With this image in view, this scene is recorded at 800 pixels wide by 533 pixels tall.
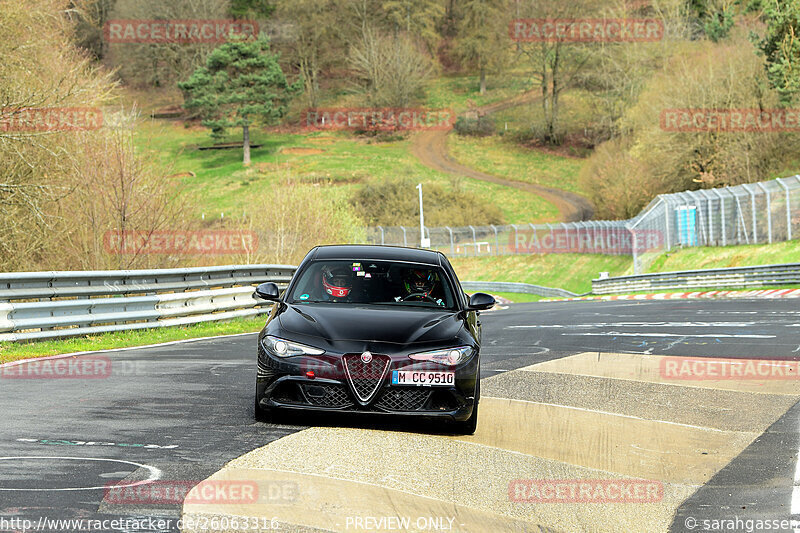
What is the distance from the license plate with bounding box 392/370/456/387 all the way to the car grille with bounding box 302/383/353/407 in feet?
1.33

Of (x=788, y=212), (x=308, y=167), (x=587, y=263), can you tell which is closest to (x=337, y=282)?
(x=788, y=212)

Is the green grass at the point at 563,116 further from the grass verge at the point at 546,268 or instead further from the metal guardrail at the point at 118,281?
the metal guardrail at the point at 118,281

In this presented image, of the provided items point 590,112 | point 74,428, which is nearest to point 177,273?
point 74,428

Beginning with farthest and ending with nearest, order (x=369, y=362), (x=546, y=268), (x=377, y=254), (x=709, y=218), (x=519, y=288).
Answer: (x=546, y=268), (x=519, y=288), (x=709, y=218), (x=377, y=254), (x=369, y=362)

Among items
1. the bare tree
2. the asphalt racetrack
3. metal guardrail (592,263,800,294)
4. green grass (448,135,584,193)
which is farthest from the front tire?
the bare tree

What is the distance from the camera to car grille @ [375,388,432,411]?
25.0 ft

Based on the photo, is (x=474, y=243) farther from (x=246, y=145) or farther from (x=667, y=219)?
(x=246, y=145)

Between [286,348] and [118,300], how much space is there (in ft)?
31.0

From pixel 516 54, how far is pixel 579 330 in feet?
279

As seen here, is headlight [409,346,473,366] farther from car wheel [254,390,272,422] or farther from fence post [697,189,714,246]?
fence post [697,189,714,246]

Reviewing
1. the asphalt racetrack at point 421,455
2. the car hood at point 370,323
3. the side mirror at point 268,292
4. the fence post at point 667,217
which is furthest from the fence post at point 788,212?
the side mirror at point 268,292

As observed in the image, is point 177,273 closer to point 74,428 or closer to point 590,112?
point 74,428

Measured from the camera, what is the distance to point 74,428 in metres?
7.58

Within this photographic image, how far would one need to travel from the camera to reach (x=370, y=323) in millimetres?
7980
